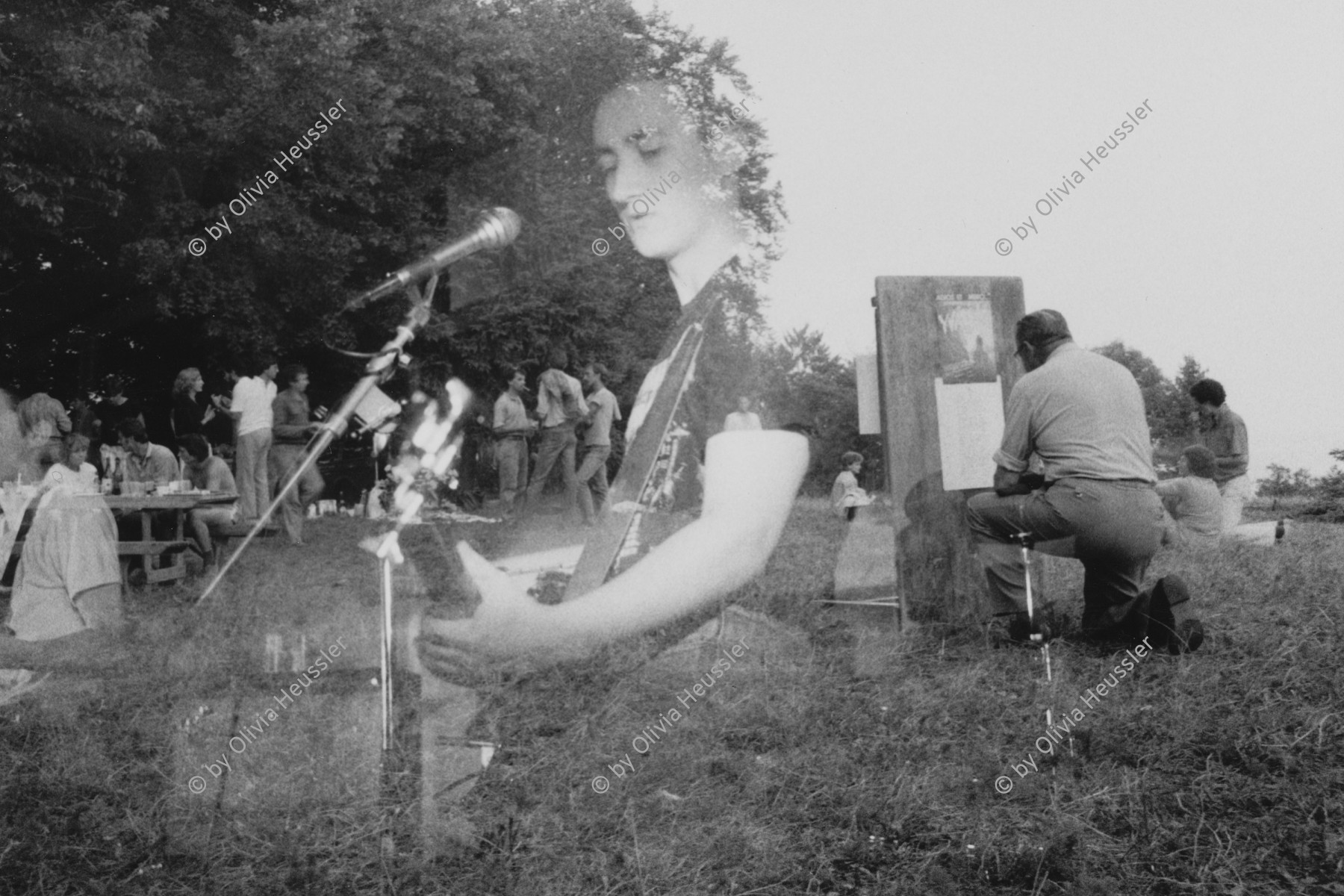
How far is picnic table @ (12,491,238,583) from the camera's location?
20.6 ft

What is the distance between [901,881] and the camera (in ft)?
7.00

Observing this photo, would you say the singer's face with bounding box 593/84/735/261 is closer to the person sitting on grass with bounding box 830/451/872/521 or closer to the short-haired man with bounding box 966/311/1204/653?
the person sitting on grass with bounding box 830/451/872/521

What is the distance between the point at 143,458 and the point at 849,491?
5.45 meters

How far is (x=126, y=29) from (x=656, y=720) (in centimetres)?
383

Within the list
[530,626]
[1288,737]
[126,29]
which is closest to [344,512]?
[530,626]

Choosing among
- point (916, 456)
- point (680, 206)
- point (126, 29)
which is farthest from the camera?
point (126, 29)

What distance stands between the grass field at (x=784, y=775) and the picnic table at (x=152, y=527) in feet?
9.59

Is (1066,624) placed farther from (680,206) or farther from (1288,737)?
(680,206)

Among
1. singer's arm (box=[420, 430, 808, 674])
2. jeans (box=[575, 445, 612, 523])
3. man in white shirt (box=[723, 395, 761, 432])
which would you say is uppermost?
man in white shirt (box=[723, 395, 761, 432])

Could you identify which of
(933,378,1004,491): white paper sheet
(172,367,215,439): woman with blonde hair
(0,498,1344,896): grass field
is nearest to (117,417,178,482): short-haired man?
(172,367,215,439): woman with blonde hair

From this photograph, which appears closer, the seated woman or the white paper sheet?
the white paper sheet

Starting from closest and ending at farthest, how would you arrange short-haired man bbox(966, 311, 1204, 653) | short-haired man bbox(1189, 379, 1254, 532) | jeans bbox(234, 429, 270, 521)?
jeans bbox(234, 429, 270, 521) < short-haired man bbox(966, 311, 1204, 653) < short-haired man bbox(1189, 379, 1254, 532)

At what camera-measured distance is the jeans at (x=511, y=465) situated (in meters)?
1.93

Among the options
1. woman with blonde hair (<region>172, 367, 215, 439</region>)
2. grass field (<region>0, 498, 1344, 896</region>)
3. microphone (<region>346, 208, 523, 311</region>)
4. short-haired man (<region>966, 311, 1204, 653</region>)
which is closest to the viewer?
microphone (<region>346, 208, 523, 311</region>)
